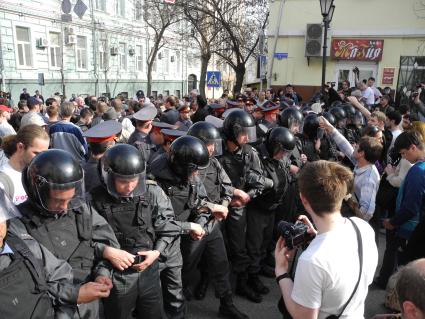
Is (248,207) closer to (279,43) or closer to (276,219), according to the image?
(276,219)

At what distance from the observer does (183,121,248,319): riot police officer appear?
144 inches

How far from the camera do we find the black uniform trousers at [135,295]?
2729mm

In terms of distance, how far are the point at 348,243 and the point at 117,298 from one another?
1.66 metres

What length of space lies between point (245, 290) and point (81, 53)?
22.4 metres

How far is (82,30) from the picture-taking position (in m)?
23.3

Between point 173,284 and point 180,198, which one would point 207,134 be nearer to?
point 180,198

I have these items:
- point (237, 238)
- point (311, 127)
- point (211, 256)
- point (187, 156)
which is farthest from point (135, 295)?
point (311, 127)

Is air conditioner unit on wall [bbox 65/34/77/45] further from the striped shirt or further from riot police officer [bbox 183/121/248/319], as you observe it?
the striped shirt

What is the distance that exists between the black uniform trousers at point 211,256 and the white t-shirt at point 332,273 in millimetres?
1756

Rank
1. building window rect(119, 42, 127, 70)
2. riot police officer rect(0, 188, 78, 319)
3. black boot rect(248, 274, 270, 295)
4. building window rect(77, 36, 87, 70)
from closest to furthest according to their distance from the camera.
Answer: riot police officer rect(0, 188, 78, 319)
black boot rect(248, 274, 270, 295)
building window rect(77, 36, 87, 70)
building window rect(119, 42, 127, 70)

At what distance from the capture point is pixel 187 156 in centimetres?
329

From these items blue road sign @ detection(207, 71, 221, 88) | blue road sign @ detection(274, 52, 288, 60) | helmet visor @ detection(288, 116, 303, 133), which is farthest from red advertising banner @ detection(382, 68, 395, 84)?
helmet visor @ detection(288, 116, 303, 133)

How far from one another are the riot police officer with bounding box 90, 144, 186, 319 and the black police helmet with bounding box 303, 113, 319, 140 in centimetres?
343

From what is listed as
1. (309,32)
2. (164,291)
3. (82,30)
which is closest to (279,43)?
(309,32)
